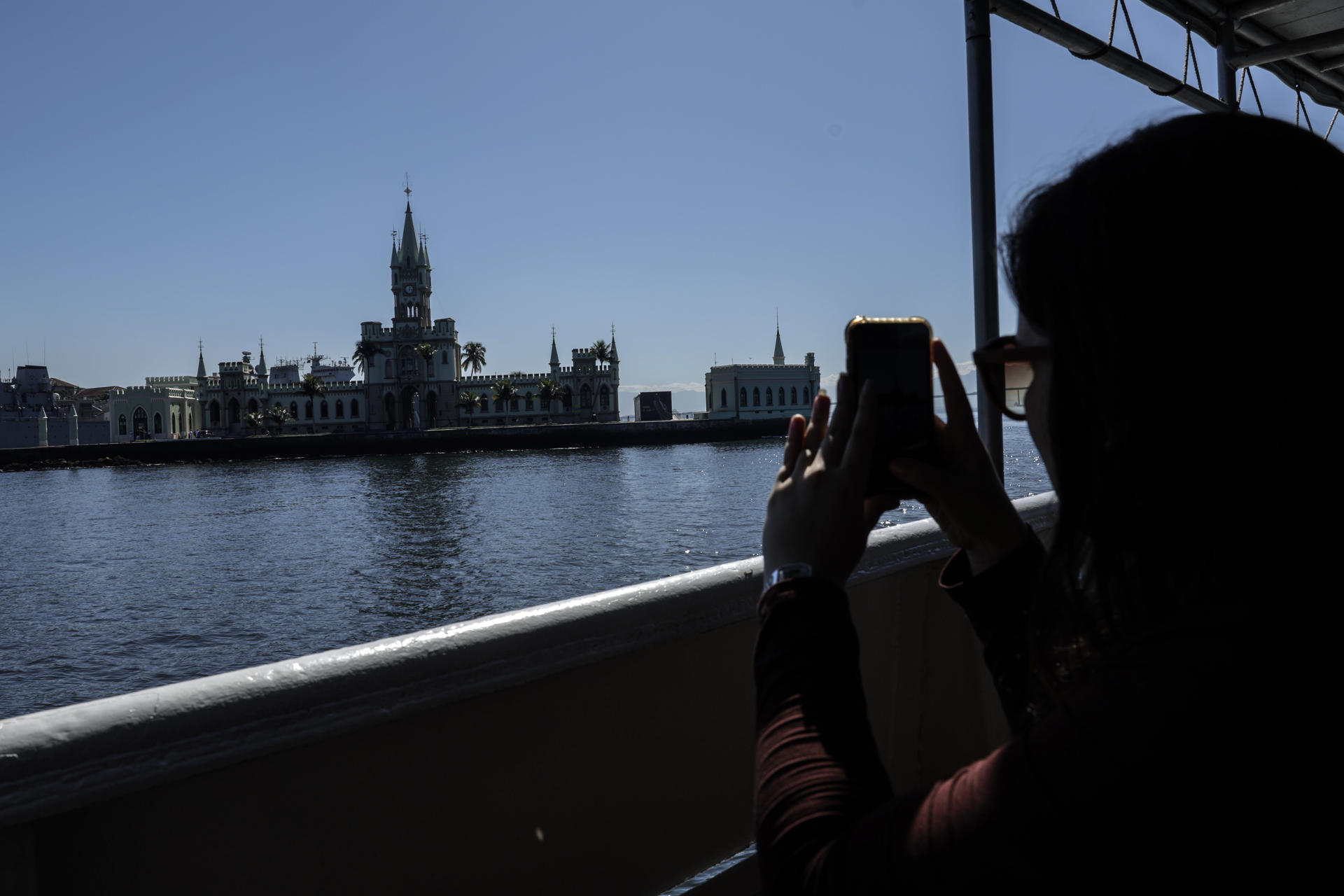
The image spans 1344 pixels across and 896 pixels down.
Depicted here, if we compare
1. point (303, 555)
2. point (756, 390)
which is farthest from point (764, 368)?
point (303, 555)

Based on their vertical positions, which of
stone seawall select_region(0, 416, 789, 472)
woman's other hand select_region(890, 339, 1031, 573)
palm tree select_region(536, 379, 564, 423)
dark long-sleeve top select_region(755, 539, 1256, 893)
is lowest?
stone seawall select_region(0, 416, 789, 472)

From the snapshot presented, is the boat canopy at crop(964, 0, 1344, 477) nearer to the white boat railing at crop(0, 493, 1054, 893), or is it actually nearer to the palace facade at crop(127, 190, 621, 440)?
the white boat railing at crop(0, 493, 1054, 893)

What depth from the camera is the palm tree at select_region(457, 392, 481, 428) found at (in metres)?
70.9

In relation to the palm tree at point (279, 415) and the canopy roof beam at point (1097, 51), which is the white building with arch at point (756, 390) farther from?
the canopy roof beam at point (1097, 51)

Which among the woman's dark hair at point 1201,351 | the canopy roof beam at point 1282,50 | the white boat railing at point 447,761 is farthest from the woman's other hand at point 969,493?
the canopy roof beam at point 1282,50

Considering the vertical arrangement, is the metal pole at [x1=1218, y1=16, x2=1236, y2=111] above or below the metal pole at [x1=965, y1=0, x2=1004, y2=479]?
above

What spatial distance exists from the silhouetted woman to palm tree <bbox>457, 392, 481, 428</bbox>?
235 feet

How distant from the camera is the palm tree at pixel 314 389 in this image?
6994 cm

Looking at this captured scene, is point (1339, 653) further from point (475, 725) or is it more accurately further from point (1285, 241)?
point (475, 725)

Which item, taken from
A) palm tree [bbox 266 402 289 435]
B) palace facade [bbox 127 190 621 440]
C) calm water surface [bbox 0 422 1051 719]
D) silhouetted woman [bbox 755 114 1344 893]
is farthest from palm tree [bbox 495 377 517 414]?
silhouetted woman [bbox 755 114 1344 893]

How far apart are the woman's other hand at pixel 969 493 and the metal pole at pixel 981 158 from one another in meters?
1.95

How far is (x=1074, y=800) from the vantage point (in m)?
0.48

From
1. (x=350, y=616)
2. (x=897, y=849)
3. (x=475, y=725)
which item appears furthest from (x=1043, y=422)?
(x=350, y=616)

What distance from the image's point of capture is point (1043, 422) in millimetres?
661
